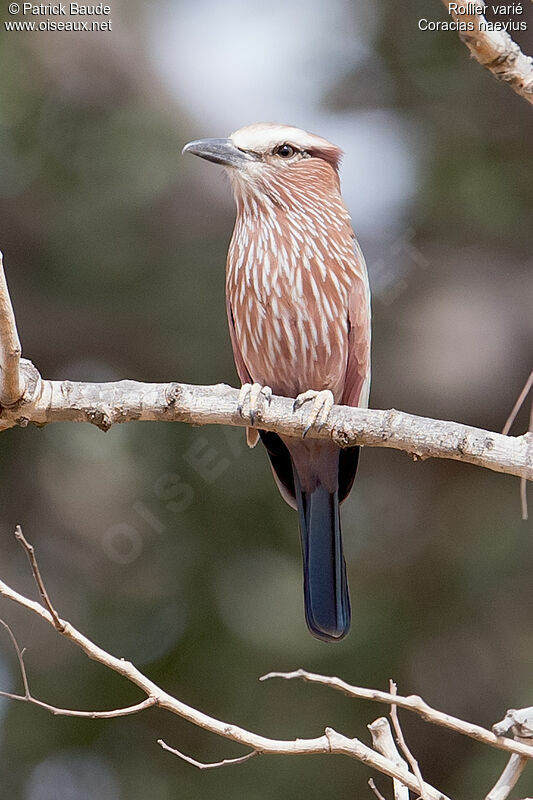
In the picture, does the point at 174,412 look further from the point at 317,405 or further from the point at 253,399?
the point at 317,405

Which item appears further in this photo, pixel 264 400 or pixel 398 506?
pixel 398 506

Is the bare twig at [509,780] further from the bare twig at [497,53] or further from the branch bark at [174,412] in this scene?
the bare twig at [497,53]

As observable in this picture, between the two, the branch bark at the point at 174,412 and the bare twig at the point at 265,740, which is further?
the branch bark at the point at 174,412

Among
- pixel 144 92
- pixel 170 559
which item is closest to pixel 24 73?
pixel 144 92

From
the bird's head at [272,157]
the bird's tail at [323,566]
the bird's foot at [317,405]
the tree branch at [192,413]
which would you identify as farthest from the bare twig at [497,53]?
the bird's tail at [323,566]

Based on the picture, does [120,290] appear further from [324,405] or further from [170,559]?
[324,405]

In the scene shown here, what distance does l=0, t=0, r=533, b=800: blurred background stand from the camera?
12.9 ft

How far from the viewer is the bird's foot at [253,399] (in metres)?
2.21

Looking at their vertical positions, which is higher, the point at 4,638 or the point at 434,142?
the point at 434,142

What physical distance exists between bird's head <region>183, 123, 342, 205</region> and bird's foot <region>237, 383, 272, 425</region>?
65cm

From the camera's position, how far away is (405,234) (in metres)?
4.10

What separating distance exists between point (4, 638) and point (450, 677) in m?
1.95

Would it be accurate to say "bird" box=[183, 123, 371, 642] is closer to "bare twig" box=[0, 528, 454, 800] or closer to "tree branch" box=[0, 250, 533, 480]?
"tree branch" box=[0, 250, 533, 480]

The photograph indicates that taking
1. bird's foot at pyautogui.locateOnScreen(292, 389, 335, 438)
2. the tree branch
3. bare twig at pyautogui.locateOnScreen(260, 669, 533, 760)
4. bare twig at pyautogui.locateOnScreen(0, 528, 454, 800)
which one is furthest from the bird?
bare twig at pyautogui.locateOnScreen(260, 669, 533, 760)
